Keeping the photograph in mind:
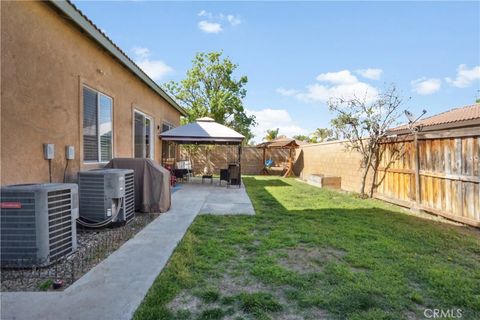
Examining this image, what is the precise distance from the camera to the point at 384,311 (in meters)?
2.58

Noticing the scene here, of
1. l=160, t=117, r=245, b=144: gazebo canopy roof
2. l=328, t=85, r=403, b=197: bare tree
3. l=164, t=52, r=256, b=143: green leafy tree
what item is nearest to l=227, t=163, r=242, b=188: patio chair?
l=160, t=117, r=245, b=144: gazebo canopy roof

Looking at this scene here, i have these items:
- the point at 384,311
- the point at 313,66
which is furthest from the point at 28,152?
the point at 313,66

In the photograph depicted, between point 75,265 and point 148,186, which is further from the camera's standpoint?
point 148,186

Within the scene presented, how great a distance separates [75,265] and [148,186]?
10.5 feet

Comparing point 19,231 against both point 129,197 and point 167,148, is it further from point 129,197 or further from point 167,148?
point 167,148

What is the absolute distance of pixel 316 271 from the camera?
350 centimetres

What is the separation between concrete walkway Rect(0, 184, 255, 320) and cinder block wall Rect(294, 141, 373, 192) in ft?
26.5

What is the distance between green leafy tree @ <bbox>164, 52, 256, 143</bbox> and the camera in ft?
63.3

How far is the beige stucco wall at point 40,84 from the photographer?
3.80 meters

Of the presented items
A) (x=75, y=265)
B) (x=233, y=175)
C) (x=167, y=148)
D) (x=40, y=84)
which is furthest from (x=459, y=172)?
(x=167, y=148)

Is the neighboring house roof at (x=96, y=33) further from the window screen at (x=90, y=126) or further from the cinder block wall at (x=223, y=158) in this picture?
the cinder block wall at (x=223, y=158)

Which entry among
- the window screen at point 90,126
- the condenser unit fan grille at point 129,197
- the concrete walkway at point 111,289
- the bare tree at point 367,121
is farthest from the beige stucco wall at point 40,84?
the bare tree at point 367,121

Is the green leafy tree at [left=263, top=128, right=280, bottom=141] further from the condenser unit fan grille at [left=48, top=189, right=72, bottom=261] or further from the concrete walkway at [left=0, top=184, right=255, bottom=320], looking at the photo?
the condenser unit fan grille at [left=48, top=189, right=72, bottom=261]

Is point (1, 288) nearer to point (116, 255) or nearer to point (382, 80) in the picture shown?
point (116, 255)
